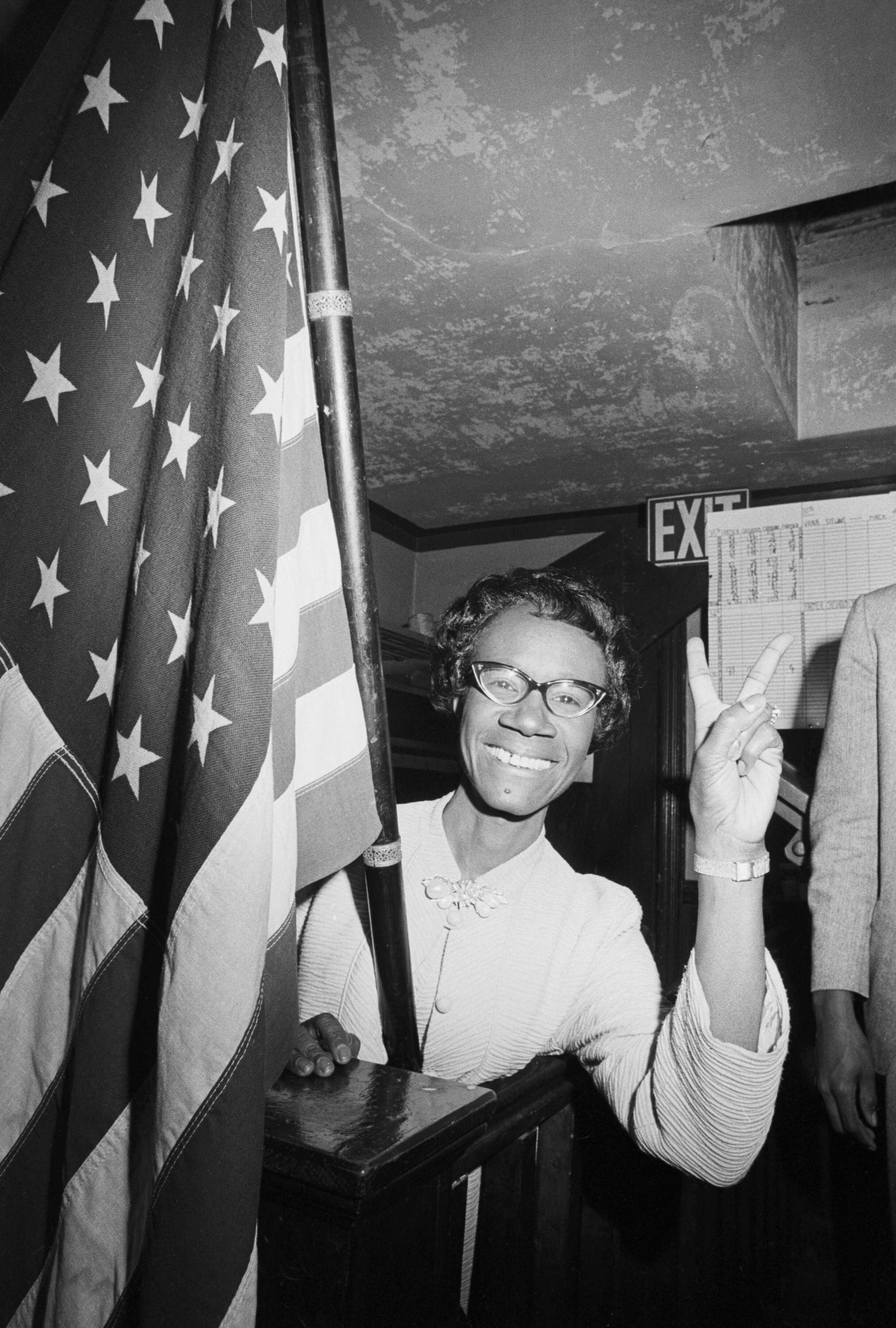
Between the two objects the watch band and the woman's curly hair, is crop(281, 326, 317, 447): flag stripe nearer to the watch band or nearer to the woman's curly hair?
the watch band

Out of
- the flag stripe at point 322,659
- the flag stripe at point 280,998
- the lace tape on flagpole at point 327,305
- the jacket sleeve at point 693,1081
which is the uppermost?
the lace tape on flagpole at point 327,305

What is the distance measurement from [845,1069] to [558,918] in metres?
0.69

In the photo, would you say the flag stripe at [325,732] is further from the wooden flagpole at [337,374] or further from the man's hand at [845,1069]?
the man's hand at [845,1069]

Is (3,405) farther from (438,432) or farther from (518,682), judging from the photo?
(438,432)

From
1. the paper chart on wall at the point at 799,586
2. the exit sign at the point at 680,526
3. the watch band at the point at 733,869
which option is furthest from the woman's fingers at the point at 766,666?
the exit sign at the point at 680,526

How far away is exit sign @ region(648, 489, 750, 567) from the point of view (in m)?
3.82

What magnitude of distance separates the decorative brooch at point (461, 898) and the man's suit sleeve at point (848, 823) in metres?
0.74

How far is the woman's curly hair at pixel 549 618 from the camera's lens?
1967 mm

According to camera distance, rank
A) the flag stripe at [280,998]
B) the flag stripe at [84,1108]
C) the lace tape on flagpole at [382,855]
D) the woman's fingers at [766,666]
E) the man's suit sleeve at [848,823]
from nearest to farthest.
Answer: the flag stripe at [84,1108]
the flag stripe at [280,998]
the lace tape on flagpole at [382,855]
the woman's fingers at [766,666]
the man's suit sleeve at [848,823]

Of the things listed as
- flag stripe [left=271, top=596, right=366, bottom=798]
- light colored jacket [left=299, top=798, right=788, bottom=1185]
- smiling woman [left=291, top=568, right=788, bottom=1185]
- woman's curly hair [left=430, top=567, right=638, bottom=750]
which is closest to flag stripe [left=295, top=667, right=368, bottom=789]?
flag stripe [left=271, top=596, right=366, bottom=798]

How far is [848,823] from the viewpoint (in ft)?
6.13

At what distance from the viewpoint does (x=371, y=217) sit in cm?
196

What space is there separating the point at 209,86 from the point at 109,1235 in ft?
4.50

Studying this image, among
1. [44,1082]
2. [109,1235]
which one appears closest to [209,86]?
[44,1082]
